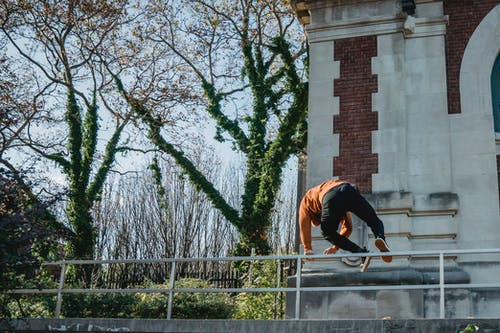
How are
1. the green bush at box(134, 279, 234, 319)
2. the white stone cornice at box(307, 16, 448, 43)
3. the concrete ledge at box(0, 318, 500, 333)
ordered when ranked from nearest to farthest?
1. the concrete ledge at box(0, 318, 500, 333)
2. the white stone cornice at box(307, 16, 448, 43)
3. the green bush at box(134, 279, 234, 319)

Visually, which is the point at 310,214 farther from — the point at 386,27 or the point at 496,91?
the point at 496,91

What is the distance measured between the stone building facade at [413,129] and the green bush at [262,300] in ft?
9.44

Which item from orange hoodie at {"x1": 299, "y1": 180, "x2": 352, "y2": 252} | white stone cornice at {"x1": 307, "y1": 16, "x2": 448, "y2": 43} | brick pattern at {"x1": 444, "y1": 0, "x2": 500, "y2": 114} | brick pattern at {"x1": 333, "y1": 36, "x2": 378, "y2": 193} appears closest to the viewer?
orange hoodie at {"x1": 299, "y1": 180, "x2": 352, "y2": 252}

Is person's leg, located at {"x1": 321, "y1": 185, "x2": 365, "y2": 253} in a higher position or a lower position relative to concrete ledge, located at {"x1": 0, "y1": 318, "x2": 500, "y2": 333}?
higher

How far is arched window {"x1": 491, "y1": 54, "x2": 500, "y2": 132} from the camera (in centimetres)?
1130

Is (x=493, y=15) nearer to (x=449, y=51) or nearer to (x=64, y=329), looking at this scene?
(x=449, y=51)

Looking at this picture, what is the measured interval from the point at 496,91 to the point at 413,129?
1514 mm

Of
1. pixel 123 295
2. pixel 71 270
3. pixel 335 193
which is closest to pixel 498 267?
pixel 335 193

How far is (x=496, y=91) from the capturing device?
11.5 meters

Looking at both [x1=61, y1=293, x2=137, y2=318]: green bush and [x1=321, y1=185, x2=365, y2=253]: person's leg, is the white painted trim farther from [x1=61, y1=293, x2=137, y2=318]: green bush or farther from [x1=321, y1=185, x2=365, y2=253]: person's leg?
[x1=61, y1=293, x2=137, y2=318]: green bush

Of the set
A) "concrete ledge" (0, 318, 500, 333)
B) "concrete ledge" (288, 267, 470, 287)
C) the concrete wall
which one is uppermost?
the concrete wall

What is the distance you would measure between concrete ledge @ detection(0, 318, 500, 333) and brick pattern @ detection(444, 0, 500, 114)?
4.90 metres

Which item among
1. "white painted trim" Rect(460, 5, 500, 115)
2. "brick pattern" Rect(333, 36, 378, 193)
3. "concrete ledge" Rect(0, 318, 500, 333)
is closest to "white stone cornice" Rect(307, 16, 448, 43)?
"brick pattern" Rect(333, 36, 378, 193)

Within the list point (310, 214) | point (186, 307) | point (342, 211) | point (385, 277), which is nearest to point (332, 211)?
point (342, 211)
